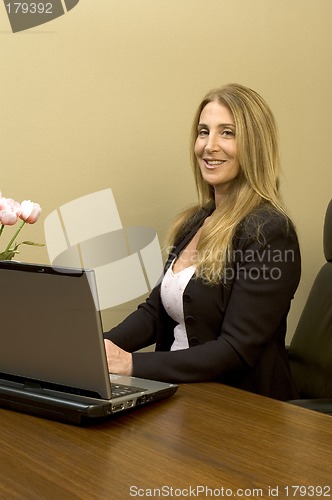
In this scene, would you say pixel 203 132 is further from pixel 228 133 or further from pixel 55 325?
pixel 55 325

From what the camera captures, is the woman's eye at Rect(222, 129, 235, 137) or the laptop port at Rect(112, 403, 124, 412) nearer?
the laptop port at Rect(112, 403, 124, 412)

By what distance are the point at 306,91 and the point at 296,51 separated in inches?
6.1

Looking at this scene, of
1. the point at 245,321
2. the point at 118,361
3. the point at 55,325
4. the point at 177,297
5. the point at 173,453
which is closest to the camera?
the point at 173,453

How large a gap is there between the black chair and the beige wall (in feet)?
1.66

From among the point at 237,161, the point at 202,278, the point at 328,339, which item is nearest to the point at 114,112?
the point at 237,161

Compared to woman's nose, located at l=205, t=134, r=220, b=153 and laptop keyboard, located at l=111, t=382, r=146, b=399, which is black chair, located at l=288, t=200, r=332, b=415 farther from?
laptop keyboard, located at l=111, t=382, r=146, b=399

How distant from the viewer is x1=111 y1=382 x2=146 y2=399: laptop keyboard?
149cm

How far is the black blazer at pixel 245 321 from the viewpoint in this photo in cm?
185

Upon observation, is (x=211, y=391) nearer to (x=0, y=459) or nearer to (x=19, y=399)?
(x=19, y=399)

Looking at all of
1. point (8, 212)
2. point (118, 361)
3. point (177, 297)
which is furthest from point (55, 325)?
point (177, 297)

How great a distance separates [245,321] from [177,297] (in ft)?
1.02

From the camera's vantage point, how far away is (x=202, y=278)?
2.11m

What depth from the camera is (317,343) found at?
233 cm

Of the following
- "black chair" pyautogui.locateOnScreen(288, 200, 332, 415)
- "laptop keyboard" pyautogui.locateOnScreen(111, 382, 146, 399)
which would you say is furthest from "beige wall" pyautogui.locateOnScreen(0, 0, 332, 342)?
"laptop keyboard" pyautogui.locateOnScreen(111, 382, 146, 399)
